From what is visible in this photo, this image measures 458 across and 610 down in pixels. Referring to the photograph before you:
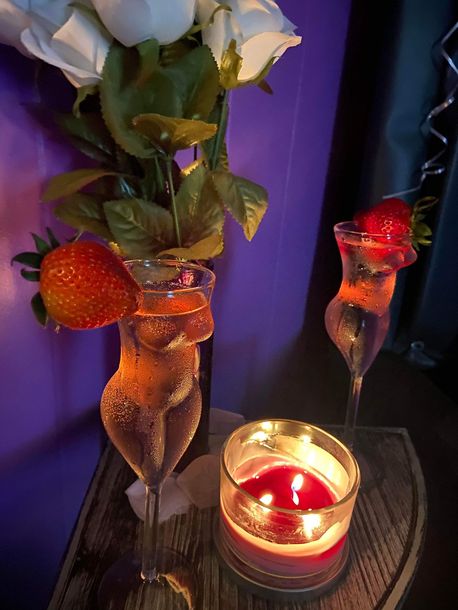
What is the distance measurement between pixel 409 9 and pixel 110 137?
1.92 ft

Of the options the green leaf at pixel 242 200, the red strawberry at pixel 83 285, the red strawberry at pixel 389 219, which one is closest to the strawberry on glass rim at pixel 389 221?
the red strawberry at pixel 389 219

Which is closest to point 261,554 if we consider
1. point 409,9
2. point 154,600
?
point 154,600

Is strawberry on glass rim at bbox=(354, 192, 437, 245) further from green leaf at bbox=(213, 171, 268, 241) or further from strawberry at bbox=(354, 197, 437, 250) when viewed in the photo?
green leaf at bbox=(213, 171, 268, 241)

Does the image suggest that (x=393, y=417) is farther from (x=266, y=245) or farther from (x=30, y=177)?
(x=30, y=177)

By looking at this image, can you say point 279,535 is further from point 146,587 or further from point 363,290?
point 363,290

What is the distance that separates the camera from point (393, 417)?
965 mm

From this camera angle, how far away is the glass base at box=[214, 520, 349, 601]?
0.54 metres

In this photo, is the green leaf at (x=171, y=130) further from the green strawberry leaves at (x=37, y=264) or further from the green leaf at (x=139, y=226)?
the green strawberry leaves at (x=37, y=264)

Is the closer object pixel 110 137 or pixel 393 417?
pixel 110 137

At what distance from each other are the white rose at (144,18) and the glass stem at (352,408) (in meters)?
0.52

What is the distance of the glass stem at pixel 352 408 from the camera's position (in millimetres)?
757

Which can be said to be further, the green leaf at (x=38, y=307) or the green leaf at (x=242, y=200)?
the green leaf at (x=242, y=200)

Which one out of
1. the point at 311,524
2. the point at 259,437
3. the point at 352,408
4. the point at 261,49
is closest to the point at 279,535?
the point at 311,524

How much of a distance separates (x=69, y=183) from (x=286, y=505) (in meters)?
0.43
